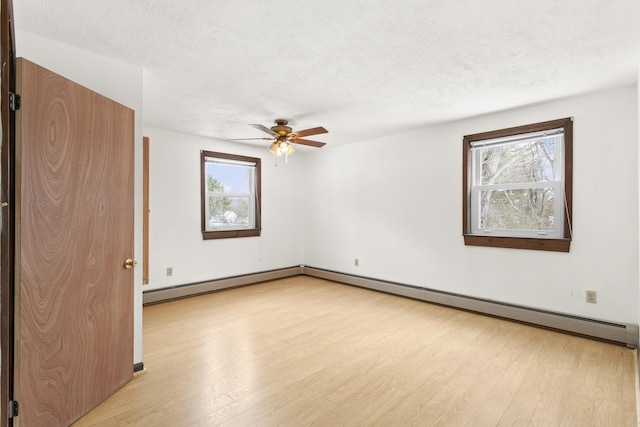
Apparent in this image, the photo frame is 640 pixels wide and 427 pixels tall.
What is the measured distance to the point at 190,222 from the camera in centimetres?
479

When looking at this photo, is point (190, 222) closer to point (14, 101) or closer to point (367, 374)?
point (14, 101)

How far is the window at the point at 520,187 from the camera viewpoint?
338 cm

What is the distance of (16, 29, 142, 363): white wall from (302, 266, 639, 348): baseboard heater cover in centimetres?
341

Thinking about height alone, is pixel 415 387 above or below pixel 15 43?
below

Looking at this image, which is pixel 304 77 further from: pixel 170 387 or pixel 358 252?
pixel 358 252

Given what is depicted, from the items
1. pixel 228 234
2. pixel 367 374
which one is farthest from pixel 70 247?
pixel 228 234

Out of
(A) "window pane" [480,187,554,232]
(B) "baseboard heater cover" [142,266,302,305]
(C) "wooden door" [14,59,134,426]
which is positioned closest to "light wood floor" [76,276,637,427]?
(C) "wooden door" [14,59,134,426]

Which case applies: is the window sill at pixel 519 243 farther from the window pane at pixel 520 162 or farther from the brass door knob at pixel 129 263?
the brass door knob at pixel 129 263

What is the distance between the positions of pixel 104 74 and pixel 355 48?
1.87m

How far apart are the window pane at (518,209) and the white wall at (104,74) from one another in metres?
3.80

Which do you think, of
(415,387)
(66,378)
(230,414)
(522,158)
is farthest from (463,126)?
(66,378)

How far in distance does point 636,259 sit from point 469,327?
161 centimetres

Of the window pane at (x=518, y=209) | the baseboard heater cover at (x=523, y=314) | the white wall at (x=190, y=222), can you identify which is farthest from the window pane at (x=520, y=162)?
the white wall at (x=190, y=222)

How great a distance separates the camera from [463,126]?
13.4 ft
